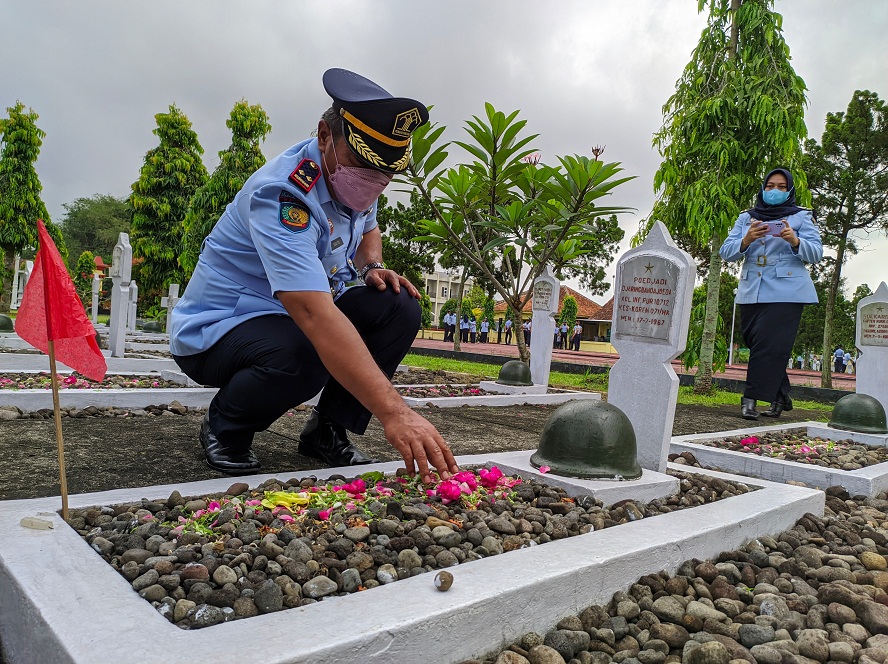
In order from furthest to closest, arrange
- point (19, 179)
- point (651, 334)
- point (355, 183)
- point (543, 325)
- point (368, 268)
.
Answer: point (19, 179)
point (543, 325)
point (651, 334)
point (368, 268)
point (355, 183)

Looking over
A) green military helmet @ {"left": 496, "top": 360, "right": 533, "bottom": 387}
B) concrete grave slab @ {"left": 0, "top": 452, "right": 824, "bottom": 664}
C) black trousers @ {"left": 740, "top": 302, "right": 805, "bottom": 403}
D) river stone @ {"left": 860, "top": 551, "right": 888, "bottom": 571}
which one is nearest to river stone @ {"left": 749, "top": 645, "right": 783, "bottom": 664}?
concrete grave slab @ {"left": 0, "top": 452, "right": 824, "bottom": 664}

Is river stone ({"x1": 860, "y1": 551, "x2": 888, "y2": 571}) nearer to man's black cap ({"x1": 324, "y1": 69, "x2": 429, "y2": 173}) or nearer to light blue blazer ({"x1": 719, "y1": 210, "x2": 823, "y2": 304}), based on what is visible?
man's black cap ({"x1": 324, "y1": 69, "x2": 429, "y2": 173})

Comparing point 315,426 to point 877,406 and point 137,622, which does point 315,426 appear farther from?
point 877,406

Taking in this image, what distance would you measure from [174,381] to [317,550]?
5.03 meters

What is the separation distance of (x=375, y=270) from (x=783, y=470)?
267cm

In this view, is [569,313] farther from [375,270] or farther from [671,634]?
[671,634]

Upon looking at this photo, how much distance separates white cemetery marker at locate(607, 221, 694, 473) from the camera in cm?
324

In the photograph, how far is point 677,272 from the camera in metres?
3.27

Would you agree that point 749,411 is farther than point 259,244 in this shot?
Yes

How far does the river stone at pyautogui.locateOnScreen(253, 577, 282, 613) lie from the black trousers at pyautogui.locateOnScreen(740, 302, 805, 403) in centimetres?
581

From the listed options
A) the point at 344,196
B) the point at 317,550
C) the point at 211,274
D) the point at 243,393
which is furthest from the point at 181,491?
the point at 344,196

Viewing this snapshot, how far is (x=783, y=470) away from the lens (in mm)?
3787

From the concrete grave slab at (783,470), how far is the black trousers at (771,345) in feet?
6.50

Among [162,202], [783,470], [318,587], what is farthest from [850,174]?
[162,202]
